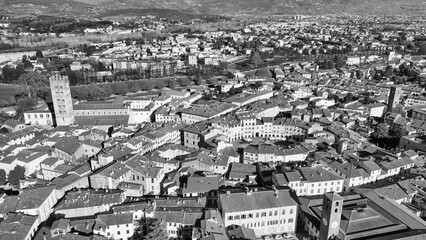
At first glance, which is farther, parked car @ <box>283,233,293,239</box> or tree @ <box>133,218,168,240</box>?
parked car @ <box>283,233,293,239</box>

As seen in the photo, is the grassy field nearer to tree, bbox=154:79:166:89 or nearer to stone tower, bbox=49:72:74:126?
stone tower, bbox=49:72:74:126

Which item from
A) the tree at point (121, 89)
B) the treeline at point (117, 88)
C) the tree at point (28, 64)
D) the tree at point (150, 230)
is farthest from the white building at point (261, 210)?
the tree at point (28, 64)

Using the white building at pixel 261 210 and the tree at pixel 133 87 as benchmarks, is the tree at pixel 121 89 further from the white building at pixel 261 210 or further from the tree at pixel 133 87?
the white building at pixel 261 210

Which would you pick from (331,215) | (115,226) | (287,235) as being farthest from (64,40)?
(331,215)

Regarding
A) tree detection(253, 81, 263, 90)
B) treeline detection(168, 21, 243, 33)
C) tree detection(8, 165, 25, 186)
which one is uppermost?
treeline detection(168, 21, 243, 33)

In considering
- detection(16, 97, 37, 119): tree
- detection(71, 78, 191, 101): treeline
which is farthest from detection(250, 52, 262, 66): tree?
detection(16, 97, 37, 119): tree

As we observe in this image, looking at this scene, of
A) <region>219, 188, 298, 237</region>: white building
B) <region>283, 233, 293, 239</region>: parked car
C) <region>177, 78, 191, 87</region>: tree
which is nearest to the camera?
<region>219, 188, 298, 237</region>: white building
